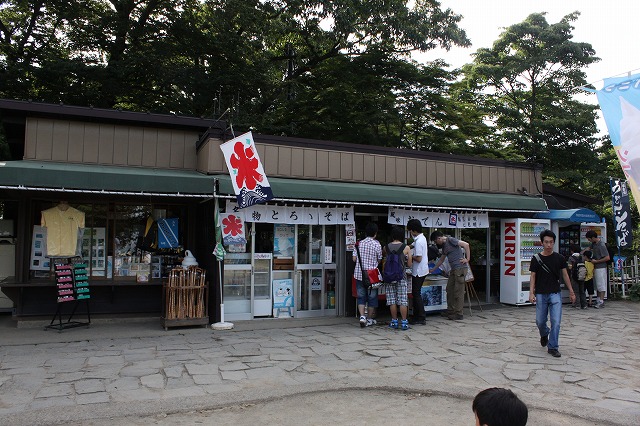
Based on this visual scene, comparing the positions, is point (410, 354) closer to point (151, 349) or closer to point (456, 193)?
point (151, 349)

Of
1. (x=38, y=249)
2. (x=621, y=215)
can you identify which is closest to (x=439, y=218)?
(x=621, y=215)

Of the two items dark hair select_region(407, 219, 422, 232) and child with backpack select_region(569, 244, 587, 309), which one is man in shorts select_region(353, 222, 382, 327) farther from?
child with backpack select_region(569, 244, 587, 309)

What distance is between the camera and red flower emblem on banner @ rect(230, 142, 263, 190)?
8328 millimetres

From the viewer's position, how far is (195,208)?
34.2 feet

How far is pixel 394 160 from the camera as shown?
448 inches

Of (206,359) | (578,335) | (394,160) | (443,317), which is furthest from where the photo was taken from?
(394,160)

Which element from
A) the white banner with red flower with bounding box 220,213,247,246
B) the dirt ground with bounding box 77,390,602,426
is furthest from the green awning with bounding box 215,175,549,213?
the dirt ground with bounding box 77,390,602,426

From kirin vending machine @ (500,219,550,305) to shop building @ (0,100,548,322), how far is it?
3.99 ft

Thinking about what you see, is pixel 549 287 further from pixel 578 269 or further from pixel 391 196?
pixel 578 269

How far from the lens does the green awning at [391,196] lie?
9281 mm

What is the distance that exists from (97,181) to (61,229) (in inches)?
71.1

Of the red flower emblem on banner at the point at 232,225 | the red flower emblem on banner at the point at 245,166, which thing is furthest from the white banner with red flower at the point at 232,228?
the red flower emblem on banner at the point at 245,166

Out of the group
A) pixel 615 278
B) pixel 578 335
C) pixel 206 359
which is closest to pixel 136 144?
pixel 206 359

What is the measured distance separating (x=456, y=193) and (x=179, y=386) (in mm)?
8271
